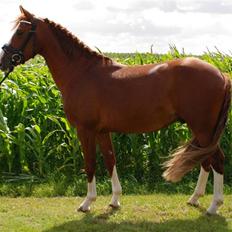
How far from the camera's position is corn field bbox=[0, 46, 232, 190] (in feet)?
26.6

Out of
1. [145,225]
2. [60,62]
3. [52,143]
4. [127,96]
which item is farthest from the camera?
[52,143]

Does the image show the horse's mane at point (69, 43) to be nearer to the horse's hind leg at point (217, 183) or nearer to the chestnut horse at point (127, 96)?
the chestnut horse at point (127, 96)

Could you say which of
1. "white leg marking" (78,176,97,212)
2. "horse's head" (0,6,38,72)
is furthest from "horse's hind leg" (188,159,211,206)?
"horse's head" (0,6,38,72)

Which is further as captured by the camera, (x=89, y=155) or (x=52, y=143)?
(x=52, y=143)

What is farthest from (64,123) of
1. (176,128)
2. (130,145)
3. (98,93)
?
(98,93)

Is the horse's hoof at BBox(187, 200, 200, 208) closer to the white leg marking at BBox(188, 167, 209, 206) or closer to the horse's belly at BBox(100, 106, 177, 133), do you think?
the white leg marking at BBox(188, 167, 209, 206)

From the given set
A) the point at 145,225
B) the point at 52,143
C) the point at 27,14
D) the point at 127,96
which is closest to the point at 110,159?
the point at 127,96

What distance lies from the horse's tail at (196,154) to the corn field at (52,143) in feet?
6.42

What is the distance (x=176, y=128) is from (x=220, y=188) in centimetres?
210

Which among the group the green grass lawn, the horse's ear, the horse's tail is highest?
the horse's ear

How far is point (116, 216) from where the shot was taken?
6.11 metres

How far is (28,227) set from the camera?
578cm

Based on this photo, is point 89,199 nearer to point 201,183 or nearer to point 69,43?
point 201,183

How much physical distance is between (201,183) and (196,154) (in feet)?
2.47
